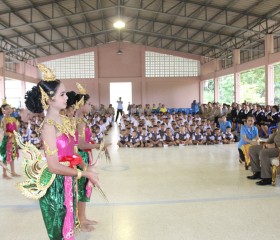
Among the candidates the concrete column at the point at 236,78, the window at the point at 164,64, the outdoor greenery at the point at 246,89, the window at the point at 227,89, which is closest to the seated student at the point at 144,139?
the concrete column at the point at 236,78

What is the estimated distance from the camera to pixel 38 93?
1847 millimetres

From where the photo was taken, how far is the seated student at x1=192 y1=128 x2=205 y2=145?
29.9 ft

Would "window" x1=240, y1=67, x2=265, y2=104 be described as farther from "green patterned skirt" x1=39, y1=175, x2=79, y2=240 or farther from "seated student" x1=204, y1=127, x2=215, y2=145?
"green patterned skirt" x1=39, y1=175, x2=79, y2=240

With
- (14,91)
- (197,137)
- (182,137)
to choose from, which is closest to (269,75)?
(197,137)

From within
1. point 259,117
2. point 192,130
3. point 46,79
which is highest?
point 46,79

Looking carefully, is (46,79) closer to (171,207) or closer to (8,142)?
(171,207)

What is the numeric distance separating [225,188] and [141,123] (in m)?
6.15

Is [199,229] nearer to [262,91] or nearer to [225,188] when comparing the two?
[225,188]

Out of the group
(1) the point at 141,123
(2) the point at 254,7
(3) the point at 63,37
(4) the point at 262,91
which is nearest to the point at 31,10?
(3) the point at 63,37

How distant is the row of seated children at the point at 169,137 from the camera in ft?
29.5

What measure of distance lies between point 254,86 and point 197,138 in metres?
14.0

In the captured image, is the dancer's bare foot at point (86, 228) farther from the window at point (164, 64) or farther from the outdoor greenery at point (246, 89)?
the outdoor greenery at point (246, 89)

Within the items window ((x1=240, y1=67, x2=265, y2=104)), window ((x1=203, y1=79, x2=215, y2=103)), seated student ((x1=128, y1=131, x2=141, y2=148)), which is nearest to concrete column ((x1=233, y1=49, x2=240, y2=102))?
window ((x1=240, y1=67, x2=265, y2=104))

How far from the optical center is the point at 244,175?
5.07 m
